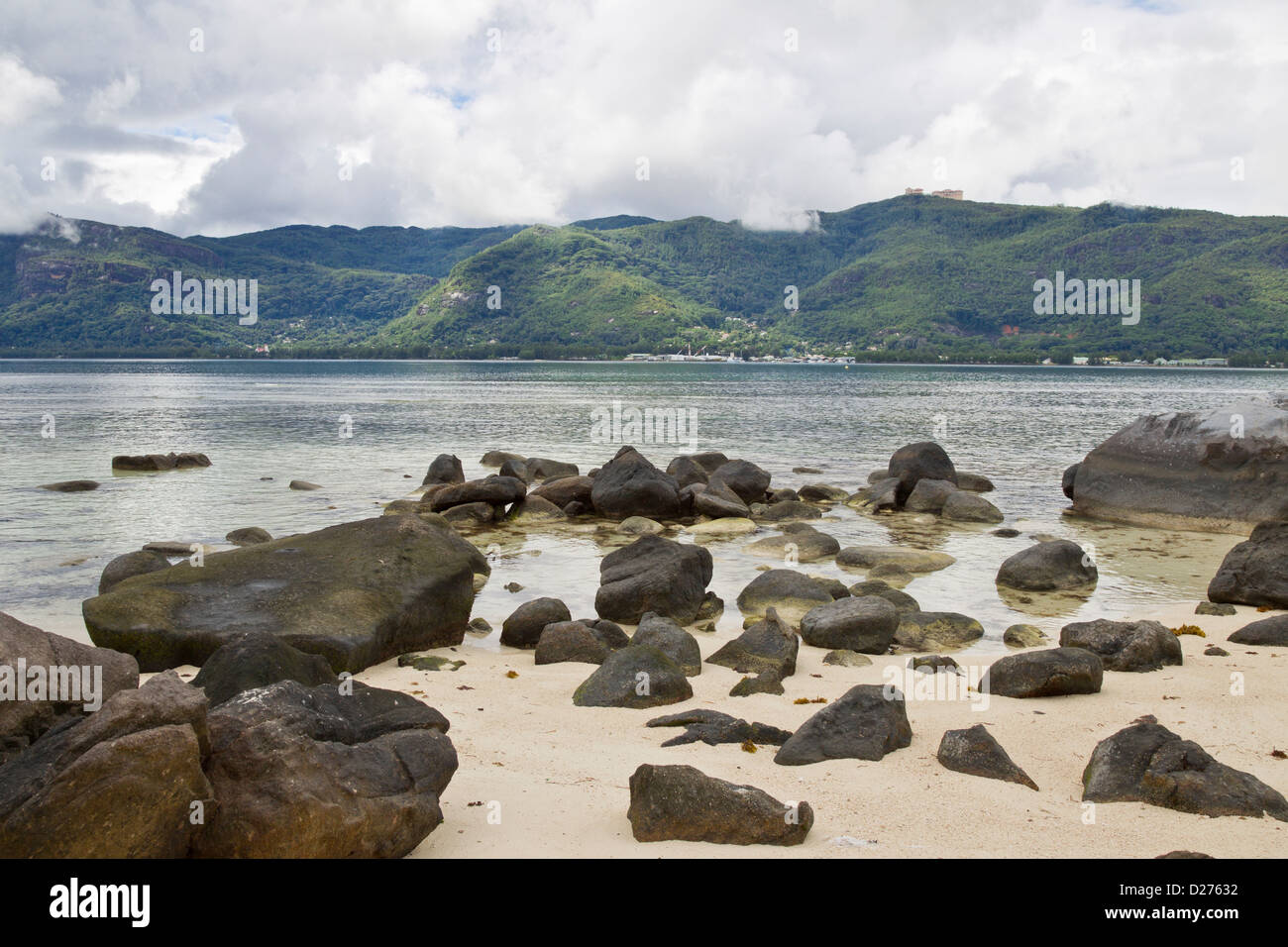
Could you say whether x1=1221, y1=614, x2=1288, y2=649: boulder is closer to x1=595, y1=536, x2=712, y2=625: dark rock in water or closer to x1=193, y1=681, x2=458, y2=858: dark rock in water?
x1=595, y1=536, x2=712, y2=625: dark rock in water

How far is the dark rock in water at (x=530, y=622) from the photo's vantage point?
1266 cm

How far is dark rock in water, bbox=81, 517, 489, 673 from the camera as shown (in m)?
10.7

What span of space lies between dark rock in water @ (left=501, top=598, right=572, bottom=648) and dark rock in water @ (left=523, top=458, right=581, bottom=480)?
18.8 meters

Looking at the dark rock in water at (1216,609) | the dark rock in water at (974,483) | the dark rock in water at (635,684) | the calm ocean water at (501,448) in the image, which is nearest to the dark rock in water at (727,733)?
the dark rock in water at (635,684)

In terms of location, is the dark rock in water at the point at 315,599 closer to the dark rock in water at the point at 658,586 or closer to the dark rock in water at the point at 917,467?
the dark rock in water at the point at 658,586

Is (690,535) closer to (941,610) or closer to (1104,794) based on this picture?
(941,610)

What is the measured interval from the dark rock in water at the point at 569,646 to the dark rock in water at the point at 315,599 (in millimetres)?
1560

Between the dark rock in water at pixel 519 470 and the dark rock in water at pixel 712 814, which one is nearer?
the dark rock in water at pixel 712 814

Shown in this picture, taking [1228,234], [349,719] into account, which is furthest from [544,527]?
[1228,234]

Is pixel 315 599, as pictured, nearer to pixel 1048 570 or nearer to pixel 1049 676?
pixel 1049 676

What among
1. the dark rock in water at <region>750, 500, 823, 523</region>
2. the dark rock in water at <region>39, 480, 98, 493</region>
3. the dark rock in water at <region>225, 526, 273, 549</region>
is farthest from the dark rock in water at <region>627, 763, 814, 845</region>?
the dark rock in water at <region>39, 480, 98, 493</region>
